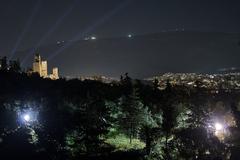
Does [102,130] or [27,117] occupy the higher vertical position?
[27,117]

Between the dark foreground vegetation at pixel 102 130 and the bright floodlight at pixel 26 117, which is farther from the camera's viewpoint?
the bright floodlight at pixel 26 117

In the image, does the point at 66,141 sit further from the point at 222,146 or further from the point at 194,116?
the point at 194,116

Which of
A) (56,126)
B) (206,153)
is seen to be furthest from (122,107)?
(206,153)

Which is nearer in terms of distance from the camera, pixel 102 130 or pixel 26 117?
pixel 102 130

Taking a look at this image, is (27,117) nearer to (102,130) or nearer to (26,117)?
(26,117)

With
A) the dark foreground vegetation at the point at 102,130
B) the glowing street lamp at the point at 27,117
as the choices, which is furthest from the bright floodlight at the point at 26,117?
the dark foreground vegetation at the point at 102,130

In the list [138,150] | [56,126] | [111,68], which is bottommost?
[138,150]

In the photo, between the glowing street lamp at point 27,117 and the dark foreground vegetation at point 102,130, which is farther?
the glowing street lamp at point 27,117

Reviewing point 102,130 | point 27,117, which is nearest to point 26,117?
point 27,117

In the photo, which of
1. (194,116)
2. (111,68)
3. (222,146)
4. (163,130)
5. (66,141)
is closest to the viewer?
(222,146)

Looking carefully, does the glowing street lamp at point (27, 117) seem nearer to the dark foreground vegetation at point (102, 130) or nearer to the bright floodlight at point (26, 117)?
the bright floodlight at point (26, 117)

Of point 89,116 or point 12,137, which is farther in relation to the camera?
point 89,116
